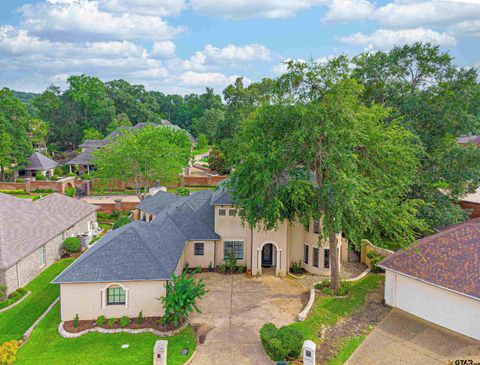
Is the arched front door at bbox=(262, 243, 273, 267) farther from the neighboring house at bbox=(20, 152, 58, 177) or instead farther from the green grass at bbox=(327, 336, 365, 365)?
the neighboring house at bbox=(20, 152, 58, 177)

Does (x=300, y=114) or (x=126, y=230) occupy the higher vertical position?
(x=300, y=114)

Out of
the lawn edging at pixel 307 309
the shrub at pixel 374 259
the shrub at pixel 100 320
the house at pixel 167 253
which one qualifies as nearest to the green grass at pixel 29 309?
the house at pixel 167 253

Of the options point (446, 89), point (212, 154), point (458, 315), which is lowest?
point (458, 315)

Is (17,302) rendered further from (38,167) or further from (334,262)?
(38,167)

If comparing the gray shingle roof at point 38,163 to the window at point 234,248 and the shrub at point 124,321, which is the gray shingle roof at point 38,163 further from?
the shrub at point 124,321

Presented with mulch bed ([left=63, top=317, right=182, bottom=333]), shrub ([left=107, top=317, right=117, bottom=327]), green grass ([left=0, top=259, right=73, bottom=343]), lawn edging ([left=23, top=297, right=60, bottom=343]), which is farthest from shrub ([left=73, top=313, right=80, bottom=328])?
green grass ([left=0, top=259, right=73, bottom=343])

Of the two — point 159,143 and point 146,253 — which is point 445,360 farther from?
point 159,143

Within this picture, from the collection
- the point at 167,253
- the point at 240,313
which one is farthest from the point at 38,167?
the point at 240,313

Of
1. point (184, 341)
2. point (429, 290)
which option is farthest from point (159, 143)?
point (429, 290)
